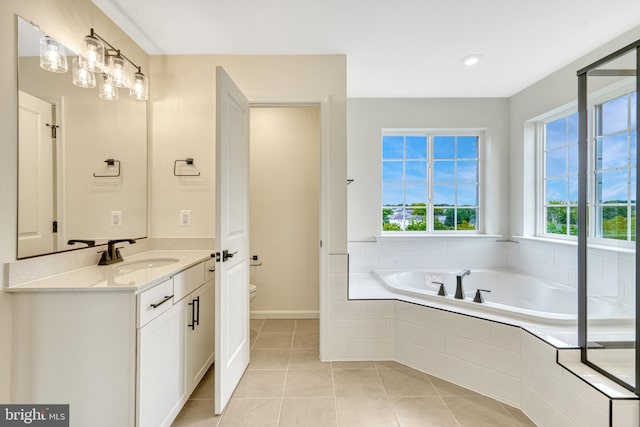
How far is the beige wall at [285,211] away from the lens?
3217 millimetres

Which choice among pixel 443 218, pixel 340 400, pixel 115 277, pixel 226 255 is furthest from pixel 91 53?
pixel 443 218

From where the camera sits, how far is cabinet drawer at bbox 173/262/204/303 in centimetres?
164

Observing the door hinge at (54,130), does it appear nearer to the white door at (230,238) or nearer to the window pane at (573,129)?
the white door at (230,238)

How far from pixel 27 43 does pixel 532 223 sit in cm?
412

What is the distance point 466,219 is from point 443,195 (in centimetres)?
38

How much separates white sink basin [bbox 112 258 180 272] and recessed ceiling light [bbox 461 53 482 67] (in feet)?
8.83

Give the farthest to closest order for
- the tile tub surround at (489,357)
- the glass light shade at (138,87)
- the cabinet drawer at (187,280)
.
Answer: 1. the glass light shade at (138,87)
2. the cabinet drawer at (187,280)
3. the tile tub surround at (489,357)

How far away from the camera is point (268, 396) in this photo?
1.88 m

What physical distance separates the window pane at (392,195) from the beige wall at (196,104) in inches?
57.2

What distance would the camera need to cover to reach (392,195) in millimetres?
3418

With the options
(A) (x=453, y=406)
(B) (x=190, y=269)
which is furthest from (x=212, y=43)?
(A) (x=453, y=406)

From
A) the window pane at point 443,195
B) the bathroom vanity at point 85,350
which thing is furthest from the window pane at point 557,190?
the bathroom vanity at point 85,350

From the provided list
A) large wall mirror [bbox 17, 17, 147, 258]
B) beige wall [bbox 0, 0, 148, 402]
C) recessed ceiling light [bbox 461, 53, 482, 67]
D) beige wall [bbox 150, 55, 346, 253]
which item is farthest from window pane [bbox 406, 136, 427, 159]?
beige wall [bbox 0, 0, 148, 402]

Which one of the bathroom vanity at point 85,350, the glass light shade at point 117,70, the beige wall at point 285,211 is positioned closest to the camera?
the bathroom vanity at point 85,350
